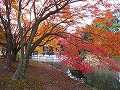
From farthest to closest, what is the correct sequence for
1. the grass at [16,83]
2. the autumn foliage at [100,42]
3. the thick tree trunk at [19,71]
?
1. the thick tree trunk at [19,71]
2. the autumn foliage at [100,42]
3. the grass at [16,83]

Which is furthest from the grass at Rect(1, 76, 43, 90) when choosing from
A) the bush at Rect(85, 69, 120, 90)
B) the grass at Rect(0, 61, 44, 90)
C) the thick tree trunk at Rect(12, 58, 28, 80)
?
the bush at Rect(85, 69, 120, 90)

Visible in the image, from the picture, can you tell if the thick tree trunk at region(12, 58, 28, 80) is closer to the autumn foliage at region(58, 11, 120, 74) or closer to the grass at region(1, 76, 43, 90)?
the grass at region(1, 76, 43, 90)

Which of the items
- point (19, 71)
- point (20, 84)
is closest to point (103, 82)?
point (19, 71)

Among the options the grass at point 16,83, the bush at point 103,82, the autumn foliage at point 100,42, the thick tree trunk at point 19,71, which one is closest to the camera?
the grass at point 16,83

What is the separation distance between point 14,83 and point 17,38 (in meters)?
9.60

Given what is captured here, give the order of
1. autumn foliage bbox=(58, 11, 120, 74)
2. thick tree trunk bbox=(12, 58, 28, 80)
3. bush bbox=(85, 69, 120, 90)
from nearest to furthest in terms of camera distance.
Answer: autumn foliage bbox=(58, 11, 120, 74) → thick tree trunk bbox=(12, 58, 28, 80) → bush bbox=(85, 69, 120, 90)

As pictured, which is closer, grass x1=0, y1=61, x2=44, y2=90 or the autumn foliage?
grass x1=0, y1=61, x2=44, y2=90

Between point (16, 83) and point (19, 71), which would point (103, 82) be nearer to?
point (19, 71)

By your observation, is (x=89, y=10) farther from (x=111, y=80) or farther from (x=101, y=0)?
(x=111, y=80)

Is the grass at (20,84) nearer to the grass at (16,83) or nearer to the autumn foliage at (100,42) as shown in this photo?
the grass at (16,83)

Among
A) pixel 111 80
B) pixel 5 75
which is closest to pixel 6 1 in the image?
pixel 5 75

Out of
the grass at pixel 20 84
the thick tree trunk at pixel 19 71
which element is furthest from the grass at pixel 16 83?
the thick tree trunk at pixel 19 71

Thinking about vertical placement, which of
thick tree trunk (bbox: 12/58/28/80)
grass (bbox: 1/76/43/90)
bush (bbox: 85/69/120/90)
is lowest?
bush (bbox: 85/69/120/90)

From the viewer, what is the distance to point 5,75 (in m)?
16.2
